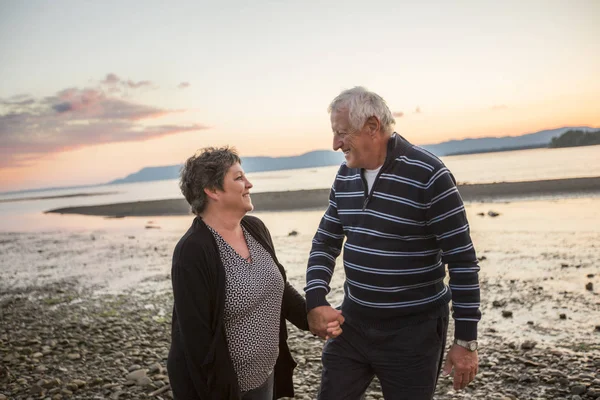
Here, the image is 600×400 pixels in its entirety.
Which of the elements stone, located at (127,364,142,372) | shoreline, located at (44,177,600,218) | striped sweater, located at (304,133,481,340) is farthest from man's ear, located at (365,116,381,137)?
shoreline, located at (44,177,600,218)

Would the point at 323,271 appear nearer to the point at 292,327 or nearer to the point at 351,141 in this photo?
the point at 351,141

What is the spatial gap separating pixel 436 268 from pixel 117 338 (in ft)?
20.2

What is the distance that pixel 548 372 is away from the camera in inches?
221

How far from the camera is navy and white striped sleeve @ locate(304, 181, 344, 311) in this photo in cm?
375

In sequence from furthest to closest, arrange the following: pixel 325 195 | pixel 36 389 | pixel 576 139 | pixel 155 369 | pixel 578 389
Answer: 1. pixel 576 139
2. pixel 325 195
3. pixel 155 369
4. pixel 36 389
5. pixel 578 389

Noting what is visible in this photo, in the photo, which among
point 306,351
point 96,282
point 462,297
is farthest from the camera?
point 96,282

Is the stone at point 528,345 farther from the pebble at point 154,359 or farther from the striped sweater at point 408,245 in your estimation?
the striped sweater at point 408,245

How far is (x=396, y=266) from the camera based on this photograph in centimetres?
330

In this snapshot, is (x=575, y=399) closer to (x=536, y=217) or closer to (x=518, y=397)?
(x=518, y=397)

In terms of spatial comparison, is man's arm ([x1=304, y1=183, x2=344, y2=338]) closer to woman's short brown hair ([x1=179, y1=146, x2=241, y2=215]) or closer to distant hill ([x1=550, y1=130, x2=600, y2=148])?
woman's short brown hair ([x1=179, y1=146, x2=241, y2=215])

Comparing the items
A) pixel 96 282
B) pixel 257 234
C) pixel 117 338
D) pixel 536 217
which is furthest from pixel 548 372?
pixel 536 217

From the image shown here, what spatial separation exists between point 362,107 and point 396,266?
3.73 feet

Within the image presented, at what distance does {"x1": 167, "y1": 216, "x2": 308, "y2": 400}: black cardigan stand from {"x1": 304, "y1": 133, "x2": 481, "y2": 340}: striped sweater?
97cm

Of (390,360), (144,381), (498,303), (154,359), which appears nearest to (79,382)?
(144,381)
